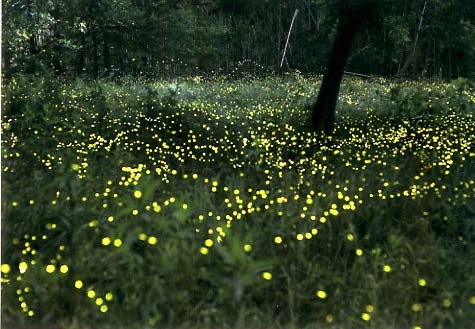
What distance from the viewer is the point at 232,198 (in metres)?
4.41

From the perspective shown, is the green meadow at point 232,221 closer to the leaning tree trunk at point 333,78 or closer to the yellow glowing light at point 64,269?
the yellow glowing light at point 64,269

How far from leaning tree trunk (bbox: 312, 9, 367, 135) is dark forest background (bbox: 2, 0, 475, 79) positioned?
1.23 m

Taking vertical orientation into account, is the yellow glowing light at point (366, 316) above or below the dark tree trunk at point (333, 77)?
below

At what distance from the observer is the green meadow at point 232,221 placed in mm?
3246

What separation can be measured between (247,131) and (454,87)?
4.13 meters

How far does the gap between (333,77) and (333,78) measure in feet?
0.04

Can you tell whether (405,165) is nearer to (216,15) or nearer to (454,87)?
(454,87)

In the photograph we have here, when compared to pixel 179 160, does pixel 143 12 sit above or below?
above

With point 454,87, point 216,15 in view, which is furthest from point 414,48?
point 216,15

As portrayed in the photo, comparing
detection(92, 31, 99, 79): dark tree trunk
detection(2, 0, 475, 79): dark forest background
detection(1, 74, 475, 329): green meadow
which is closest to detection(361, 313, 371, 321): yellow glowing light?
detection(1, 74, 475, 329): green meadow

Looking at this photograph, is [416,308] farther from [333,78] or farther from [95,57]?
[95,57]

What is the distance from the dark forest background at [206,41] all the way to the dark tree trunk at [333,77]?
1.23 meters

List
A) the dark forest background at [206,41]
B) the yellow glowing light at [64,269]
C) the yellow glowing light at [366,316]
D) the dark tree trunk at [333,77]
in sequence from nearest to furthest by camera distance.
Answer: the yellow glowing light at [366,316] → the yellow glowing light at [64,269] → the dark tree trunk at [333,77] → the dark forest background at [206,41]

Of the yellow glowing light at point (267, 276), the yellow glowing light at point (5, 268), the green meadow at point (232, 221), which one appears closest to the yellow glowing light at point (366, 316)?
the green meadow at point (232, 221)
